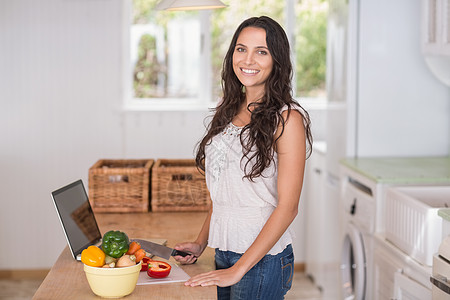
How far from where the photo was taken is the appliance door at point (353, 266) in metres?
3.25

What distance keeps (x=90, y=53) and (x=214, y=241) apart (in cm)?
302

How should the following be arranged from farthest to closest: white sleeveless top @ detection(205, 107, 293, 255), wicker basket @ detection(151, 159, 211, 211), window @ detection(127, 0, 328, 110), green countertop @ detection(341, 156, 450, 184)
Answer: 1. window @ detection(127, 0, 328, 110)
2. green countertop @ detection(341, 156, 450, 184)
3. wicker basket @ detection(151, 159, 211, 211)
4. white sleeveless top @ detection(205, 107, 293, 255)

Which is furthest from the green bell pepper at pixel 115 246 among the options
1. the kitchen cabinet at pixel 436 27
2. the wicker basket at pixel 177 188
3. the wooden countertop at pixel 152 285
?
the kitchen cabinet at pixel 436 27

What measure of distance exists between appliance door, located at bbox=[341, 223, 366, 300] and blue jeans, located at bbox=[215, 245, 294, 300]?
1.34 metres

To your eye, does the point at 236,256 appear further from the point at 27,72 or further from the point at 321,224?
the point at 27,72

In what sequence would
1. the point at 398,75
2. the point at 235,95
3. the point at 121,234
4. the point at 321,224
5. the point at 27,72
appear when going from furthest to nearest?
the point at 27,72
the point at 321,224
the point at 398,75
the point at 235,95
the point at 121,234

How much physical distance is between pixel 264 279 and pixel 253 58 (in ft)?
2.15

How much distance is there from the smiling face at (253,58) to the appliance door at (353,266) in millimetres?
1564

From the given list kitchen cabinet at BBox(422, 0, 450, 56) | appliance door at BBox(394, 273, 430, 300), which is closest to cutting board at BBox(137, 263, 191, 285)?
appliance door at BBox(394, 273, 430, 300)

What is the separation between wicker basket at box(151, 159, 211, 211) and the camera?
279 cm

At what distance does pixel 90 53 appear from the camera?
4711mm

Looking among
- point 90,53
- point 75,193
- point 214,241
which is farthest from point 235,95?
point 90,53

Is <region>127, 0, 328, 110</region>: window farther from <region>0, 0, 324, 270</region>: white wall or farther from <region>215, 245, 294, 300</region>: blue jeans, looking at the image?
<region>215, 245, 294, 300</region>: blue jeans

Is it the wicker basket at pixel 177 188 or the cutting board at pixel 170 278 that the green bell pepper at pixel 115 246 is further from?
the wicker basket at pixel 177 188
